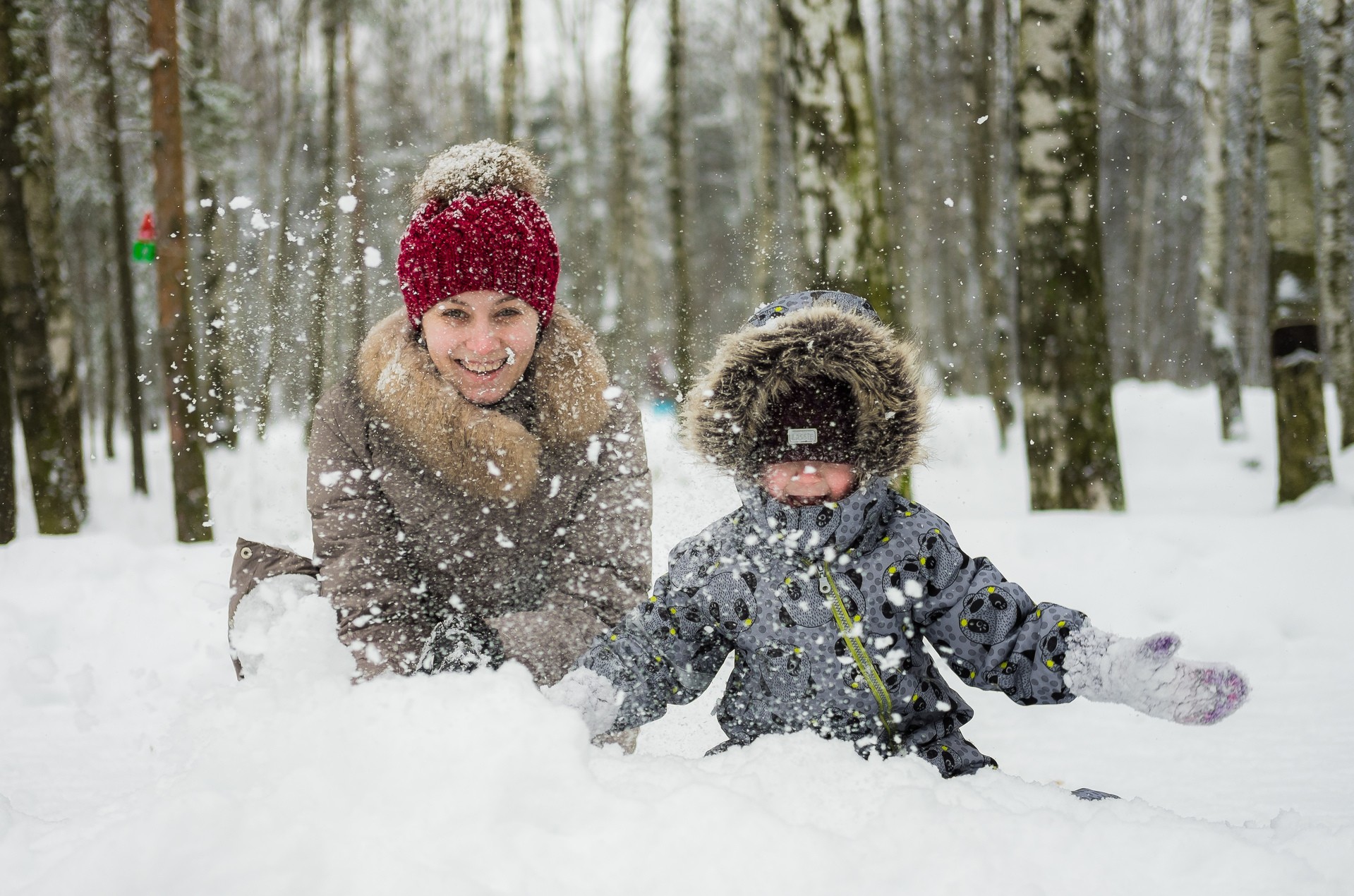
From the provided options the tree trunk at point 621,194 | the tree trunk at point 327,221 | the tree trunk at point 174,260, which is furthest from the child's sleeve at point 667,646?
the tree trunk at point 621,194

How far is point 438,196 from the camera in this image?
271cm

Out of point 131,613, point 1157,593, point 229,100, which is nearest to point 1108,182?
point 229,100

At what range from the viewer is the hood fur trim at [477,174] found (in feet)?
8.87

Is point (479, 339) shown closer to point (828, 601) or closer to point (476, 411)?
point (476, 411)

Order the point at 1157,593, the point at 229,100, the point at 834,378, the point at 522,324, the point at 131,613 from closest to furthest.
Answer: the point at 834,378 → the point at 522,324 → the point at 1157,593 → the point at 131,613 → the point at 229,100

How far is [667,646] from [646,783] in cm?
52

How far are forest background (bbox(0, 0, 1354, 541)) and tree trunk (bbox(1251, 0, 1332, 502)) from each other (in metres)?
0.02

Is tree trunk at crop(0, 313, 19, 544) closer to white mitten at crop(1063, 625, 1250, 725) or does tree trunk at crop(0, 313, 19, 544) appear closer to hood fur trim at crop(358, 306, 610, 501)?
hood fur trim at crop(358, 306, 610, 501)

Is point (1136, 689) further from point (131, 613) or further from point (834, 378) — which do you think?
point (131, 613)

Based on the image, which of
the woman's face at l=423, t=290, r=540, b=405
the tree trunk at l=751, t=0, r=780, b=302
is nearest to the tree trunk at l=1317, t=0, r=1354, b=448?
the tree trunk at l=751, t=0, r=780, b=302

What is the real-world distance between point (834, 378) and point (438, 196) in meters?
1.29

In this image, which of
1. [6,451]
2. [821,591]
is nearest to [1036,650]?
[821,591]

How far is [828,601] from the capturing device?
216 centimetres

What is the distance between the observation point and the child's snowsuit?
214cm
